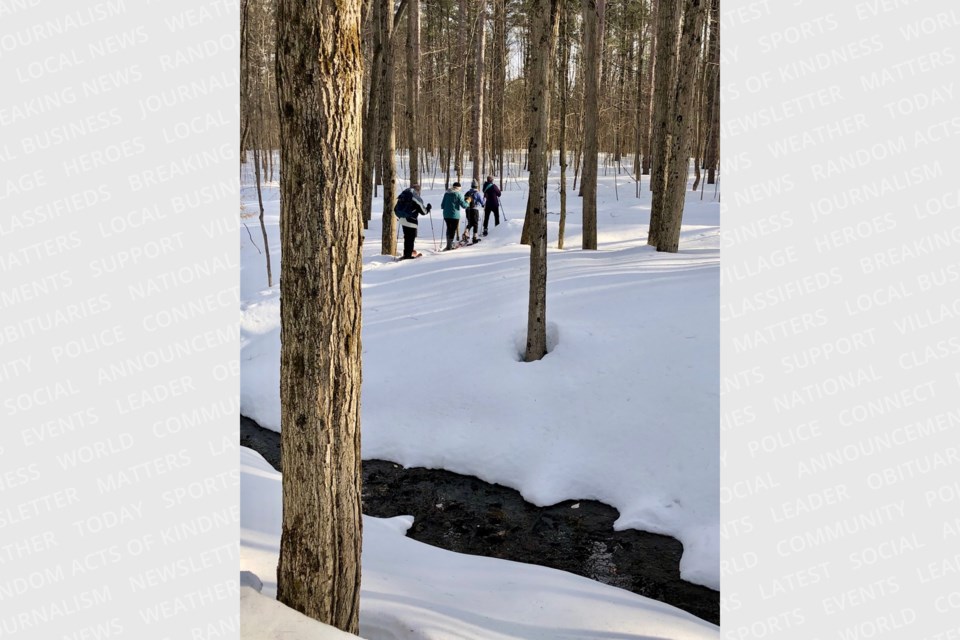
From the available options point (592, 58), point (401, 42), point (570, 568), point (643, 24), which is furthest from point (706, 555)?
point (401, 42)

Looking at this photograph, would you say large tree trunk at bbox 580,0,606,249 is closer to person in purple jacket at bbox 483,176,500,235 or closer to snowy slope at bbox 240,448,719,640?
person in purple jacket at bbox 483,176,500,235

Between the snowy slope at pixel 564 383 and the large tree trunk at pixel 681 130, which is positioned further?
the large tree trunk at pixel 681 130

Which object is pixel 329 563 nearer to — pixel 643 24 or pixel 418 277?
pixel 418 277

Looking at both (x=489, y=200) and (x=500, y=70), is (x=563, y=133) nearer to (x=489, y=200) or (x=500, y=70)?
(x=489, y=200)

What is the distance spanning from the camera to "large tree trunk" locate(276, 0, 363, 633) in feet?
10.2

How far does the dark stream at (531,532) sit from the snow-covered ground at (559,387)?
15 centimetres

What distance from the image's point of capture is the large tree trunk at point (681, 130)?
34.1ft

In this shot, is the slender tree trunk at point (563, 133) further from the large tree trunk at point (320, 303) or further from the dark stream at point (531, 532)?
the large tree trunk at point (320, 303)

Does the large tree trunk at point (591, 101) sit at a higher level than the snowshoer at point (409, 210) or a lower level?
higher

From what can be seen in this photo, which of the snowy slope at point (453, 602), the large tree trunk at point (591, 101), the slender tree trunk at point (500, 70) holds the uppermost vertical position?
the slender tree trunk at point (500, 70)

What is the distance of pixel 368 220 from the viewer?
17.4m

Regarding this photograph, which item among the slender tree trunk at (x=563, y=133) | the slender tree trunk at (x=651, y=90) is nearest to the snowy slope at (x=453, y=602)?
the slender tree trunk at (x=563, y=133)

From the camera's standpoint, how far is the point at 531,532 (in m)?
6.77

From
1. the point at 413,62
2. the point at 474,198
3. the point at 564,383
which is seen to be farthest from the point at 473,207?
the point at 564,383
